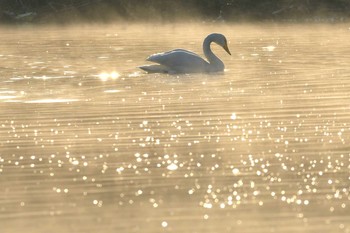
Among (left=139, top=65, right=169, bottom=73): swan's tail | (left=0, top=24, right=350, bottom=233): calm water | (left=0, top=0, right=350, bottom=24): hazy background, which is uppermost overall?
(left=0, top=24, right=350, bottom=233): calm water

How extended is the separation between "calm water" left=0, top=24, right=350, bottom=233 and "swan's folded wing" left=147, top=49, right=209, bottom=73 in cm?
50

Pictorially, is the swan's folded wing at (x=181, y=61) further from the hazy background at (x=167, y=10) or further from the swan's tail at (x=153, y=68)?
the hazy background at (x=167, y=10)

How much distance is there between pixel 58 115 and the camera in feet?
47.1

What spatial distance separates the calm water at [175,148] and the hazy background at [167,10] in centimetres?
2214

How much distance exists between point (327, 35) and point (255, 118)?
18842 millimetres

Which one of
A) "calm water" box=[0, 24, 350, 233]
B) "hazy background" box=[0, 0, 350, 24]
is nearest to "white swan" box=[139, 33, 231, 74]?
"calm water" box=[0, 24, 350, 233]

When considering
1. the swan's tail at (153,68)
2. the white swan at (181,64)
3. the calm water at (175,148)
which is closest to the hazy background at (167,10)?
the calm water at (175,148)

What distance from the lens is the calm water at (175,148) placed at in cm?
848

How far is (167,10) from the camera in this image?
48.1m

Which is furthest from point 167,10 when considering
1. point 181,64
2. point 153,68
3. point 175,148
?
point 175,148

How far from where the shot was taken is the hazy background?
45.1 m

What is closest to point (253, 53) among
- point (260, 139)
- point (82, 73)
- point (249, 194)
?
point (82, 73)

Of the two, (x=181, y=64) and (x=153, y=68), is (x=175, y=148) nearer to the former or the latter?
(x=153, y=68)

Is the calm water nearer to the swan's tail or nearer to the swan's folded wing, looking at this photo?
the swan's tail
